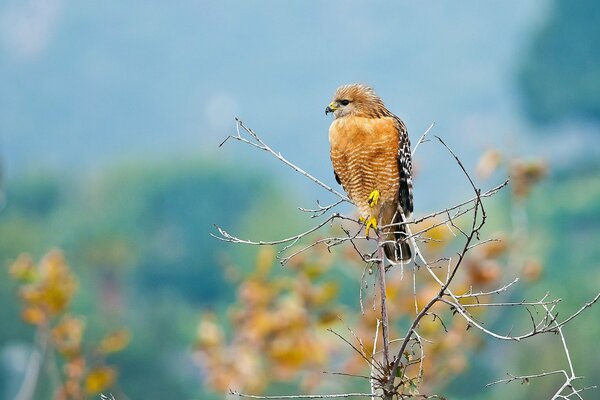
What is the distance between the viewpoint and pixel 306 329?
396 cm

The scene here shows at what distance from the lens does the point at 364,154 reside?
2125 mm

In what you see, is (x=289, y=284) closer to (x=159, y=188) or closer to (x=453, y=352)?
(x=453, y=352)

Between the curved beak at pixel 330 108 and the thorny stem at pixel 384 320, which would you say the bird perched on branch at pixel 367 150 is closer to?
the curved beak at pixel 330 108

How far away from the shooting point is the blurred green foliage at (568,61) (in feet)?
19.1

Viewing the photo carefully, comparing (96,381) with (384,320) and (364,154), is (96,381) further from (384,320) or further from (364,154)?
(384,320)

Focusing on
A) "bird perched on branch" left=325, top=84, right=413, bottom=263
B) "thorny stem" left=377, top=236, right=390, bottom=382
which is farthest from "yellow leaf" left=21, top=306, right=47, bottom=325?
"thorny stem" left=377, top=236, right=390, bottom=382

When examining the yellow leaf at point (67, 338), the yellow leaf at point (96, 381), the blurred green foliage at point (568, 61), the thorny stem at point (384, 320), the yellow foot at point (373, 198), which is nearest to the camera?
the thorny stem at point (384, 320)

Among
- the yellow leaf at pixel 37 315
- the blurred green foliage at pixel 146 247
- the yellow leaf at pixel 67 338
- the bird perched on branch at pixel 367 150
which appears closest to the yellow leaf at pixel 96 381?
the yellow leaf at pixel 67 338

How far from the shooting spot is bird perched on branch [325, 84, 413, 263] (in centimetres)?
212

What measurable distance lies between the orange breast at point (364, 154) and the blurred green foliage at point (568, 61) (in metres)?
3.95

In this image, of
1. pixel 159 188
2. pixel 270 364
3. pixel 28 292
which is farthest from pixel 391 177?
pixel 159 188

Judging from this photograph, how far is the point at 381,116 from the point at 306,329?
1.95m

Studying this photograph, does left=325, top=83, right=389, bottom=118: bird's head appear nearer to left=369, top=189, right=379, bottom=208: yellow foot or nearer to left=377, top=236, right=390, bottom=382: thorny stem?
left=369, top=189, right=379, bottom=208: yellow foot

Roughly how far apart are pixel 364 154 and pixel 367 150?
1 cm
